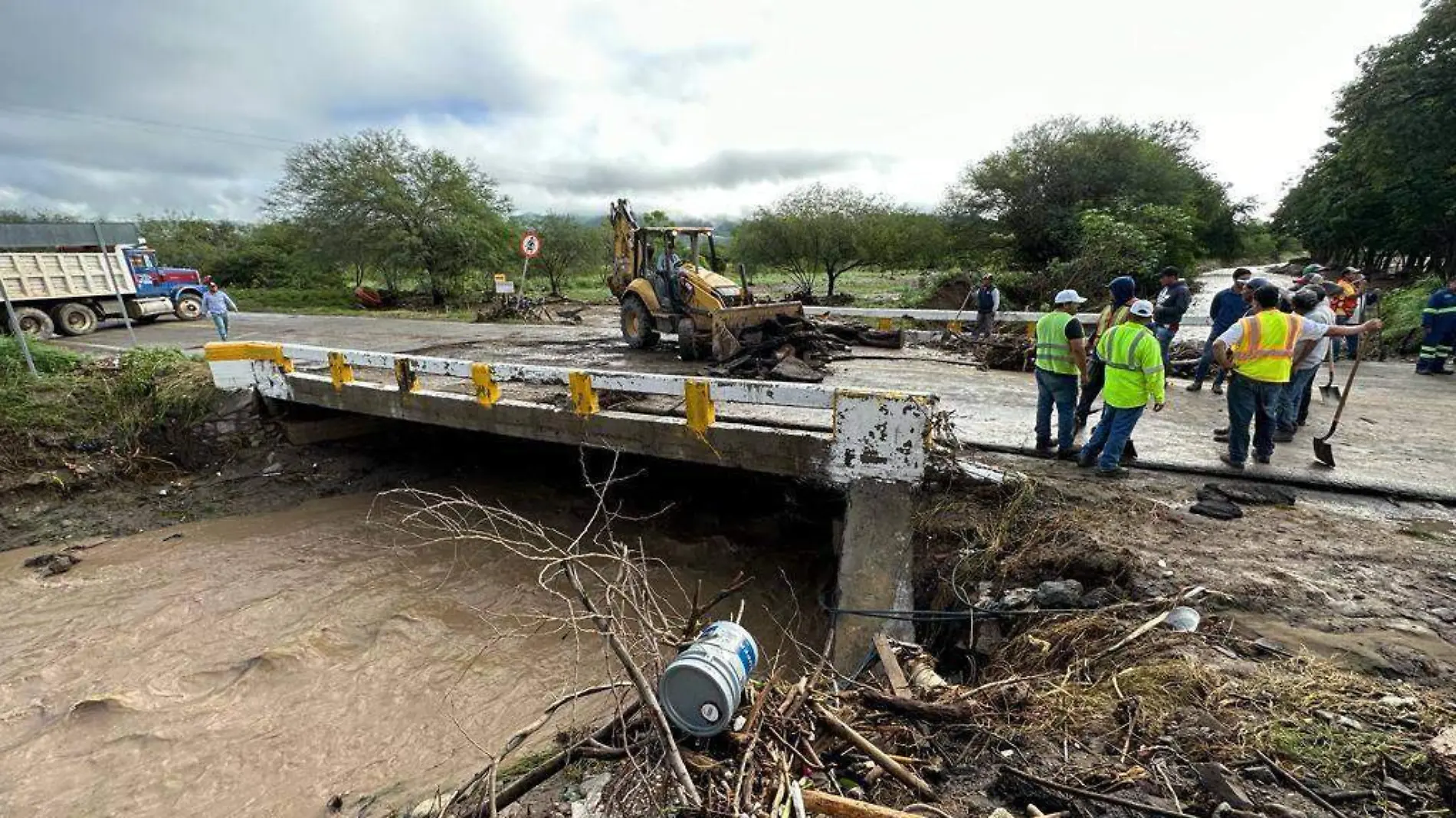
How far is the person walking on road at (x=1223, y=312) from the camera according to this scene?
261 inches

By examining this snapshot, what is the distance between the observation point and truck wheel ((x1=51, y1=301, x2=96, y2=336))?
47.2ft

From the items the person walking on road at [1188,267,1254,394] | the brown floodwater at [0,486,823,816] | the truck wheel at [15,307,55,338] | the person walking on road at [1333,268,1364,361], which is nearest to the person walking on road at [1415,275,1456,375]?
the person walking on road at [1333,268,1364,361]

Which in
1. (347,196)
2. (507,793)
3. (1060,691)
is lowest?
(507,793)

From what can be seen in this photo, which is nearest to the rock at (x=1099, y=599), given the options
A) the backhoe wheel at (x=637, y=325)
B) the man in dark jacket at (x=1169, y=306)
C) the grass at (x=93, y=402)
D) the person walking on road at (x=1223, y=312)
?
the person walking on road at (x=1223, y=312)

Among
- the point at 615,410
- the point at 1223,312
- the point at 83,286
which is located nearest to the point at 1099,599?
the point at 615,410

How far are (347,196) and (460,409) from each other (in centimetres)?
2178

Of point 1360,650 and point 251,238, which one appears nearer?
point 1360,650

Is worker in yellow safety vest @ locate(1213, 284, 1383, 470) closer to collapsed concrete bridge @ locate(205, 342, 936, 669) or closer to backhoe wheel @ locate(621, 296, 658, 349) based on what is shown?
collapsed concrete bridge @ locate(205, 342, 936, 669)

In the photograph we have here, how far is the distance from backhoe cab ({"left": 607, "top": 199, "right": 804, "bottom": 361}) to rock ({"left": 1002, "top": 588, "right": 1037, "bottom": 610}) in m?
5.67

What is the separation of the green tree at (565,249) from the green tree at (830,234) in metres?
12.6

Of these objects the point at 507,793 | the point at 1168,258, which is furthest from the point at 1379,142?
the point at 507,793

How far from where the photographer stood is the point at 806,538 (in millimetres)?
5980

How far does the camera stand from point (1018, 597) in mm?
3459

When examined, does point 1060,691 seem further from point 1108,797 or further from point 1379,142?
point 1379,142
